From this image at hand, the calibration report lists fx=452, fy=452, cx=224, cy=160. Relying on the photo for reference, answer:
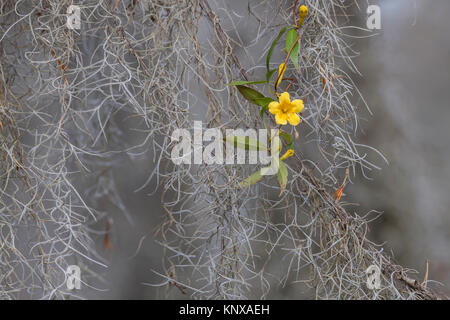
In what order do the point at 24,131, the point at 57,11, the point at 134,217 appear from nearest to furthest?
the point at 57,11
the point at 24,131
the point at 134,217

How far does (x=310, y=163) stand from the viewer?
107 centimetres

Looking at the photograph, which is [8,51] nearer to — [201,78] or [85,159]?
[85,159]

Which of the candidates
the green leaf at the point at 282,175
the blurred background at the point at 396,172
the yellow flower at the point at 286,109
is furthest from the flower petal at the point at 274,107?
the blurred background at the point at 396,172

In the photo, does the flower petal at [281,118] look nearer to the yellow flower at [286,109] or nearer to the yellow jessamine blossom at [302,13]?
the yellow flower at [286,109]

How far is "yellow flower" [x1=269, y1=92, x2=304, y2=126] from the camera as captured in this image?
900mm

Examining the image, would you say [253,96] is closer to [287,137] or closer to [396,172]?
[287,137]

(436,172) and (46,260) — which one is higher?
(436,172)

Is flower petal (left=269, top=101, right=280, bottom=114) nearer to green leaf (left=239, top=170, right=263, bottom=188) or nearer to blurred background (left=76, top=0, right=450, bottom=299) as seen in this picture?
green leaf (left=239, top=170, right=263, bottom=188)

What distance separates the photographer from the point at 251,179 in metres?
0.98

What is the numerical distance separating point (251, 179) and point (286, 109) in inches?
6.8

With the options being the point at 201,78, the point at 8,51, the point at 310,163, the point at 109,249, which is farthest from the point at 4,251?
the point at 310,163

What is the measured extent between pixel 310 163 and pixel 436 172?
36 cm

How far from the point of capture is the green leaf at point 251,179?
3.20 feet

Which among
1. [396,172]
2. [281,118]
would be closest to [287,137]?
[281,118]
